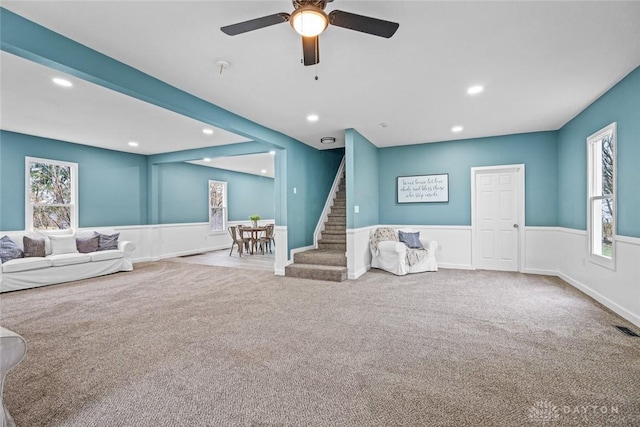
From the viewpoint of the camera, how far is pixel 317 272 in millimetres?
5141

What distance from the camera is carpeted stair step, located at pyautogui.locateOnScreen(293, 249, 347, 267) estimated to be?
Result: 5410 mm

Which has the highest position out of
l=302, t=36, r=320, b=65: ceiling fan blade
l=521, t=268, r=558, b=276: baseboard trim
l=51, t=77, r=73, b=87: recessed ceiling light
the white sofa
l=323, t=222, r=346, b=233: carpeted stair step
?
l=51, t=77, r=73, b=87: recessed ceiling light

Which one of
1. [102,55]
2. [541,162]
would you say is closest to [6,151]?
[102,55]

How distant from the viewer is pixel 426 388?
1.96 meters

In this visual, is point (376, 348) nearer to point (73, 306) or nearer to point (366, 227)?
point (366, 227)

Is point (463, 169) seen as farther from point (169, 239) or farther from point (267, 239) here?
A: point (169, 239)

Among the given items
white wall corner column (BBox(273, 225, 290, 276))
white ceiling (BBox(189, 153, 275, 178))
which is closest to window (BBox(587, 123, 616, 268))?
white wall corner column (BBox(273, 225, 290, 276))

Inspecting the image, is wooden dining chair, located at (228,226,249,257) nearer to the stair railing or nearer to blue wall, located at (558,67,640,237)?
the stair railing

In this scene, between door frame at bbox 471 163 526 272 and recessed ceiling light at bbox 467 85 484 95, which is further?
door frame at bbox 471 163 526 272

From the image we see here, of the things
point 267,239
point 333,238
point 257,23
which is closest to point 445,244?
point 333,238

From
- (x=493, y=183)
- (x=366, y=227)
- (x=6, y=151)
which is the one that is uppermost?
(x=6, y=151)

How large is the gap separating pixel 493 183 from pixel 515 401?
190 inches

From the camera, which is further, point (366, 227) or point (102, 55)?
point (366, 227)

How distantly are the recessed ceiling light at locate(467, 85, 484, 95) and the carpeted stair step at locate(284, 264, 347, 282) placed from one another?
3.20m
